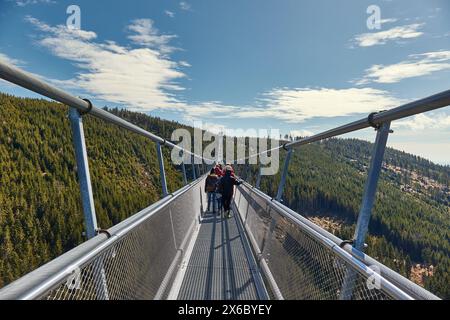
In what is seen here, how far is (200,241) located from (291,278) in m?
3.29

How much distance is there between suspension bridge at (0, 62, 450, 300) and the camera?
157 cm

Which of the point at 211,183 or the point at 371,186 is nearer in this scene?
the point at 371,186

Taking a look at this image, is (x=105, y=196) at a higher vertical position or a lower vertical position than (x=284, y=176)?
lower

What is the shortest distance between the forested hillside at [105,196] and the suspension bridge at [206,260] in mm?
79981

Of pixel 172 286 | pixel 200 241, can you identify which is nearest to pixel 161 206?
pixel 172 286

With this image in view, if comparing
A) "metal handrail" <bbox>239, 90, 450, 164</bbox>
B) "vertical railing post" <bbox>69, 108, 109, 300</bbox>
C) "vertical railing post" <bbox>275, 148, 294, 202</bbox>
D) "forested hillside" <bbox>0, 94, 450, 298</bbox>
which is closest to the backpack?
"vertical railing post" <bbox>275, 148, 294, 202</bbox>

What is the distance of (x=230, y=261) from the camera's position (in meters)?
5.02

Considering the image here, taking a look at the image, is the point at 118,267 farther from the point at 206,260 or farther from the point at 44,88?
the point at 206,260

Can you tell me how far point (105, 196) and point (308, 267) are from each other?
92.9 meters

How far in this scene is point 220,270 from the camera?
4.59 metres

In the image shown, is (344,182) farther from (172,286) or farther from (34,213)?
(172,286)

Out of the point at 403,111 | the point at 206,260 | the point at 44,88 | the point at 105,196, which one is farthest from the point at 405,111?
the point at 105,196

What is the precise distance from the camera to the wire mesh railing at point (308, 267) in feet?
5.29

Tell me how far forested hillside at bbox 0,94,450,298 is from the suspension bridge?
80.0 metres
